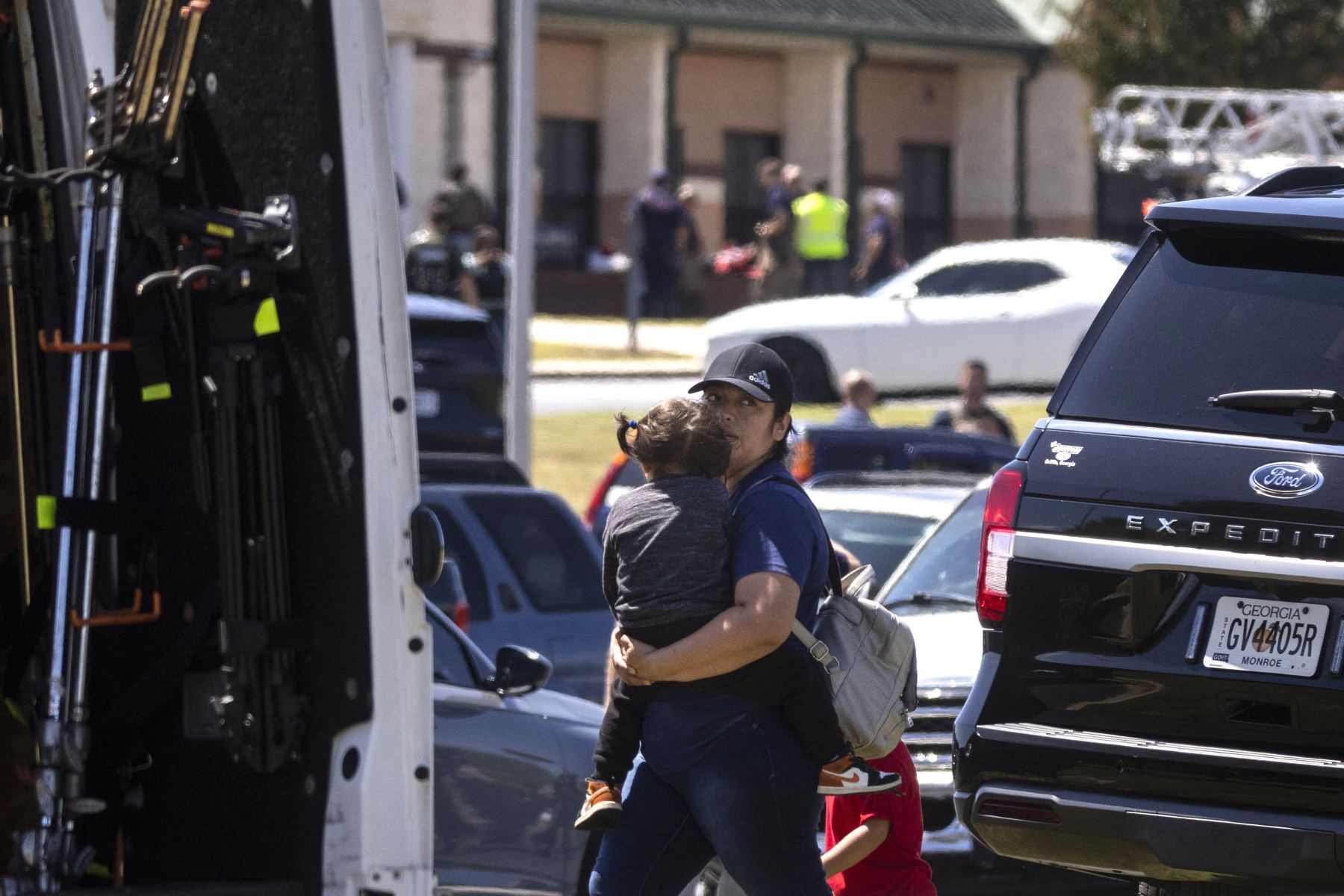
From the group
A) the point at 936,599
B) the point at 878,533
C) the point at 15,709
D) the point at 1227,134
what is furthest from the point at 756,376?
the point at 1227,134

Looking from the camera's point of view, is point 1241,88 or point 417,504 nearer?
point 417,504

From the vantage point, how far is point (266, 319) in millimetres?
3637

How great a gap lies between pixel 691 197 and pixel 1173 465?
22.6m

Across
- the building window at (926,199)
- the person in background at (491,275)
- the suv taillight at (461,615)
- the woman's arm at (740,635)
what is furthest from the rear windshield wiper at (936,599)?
the building window at (926,199)

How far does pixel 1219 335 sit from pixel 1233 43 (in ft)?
99.3

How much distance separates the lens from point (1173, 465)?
5.39 metres

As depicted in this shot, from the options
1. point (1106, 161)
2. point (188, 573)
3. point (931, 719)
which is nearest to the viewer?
point (188, 573)

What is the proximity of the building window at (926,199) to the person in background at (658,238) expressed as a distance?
1345cm

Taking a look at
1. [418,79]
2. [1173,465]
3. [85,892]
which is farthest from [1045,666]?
[418,79]

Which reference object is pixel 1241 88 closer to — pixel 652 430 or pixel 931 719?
pixel 931 719

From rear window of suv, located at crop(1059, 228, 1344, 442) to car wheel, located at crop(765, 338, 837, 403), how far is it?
14841 millimetres

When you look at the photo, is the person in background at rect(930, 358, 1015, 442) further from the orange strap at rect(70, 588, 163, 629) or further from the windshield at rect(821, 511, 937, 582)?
the orange strap at rect(70, 588, 163, 629)

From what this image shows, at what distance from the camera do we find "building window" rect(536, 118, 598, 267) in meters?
38.6

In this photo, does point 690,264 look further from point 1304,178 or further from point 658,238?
point 1304,178
